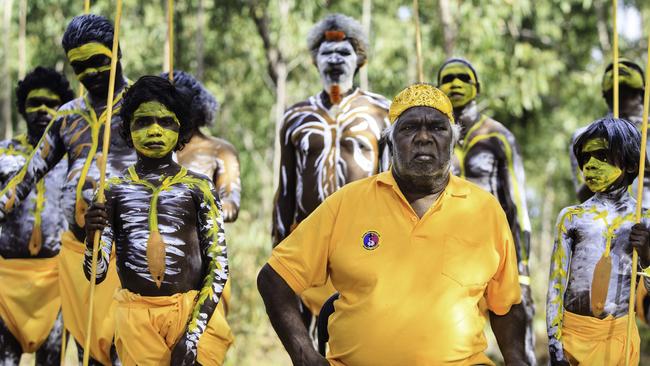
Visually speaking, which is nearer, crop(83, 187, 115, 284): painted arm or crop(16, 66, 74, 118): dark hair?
crop(83, 187, 115, 284): painted arm

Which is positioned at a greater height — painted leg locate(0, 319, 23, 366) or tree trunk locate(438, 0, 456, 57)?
tree trunk locate(438, 0, 456, 57)

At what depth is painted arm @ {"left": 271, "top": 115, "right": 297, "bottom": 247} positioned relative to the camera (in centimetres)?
720

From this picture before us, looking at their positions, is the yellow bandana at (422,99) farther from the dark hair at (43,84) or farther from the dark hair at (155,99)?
the dark hair at (43,84)

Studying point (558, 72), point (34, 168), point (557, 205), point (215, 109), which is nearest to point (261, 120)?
point (558, 72)

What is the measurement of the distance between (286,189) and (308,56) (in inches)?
539

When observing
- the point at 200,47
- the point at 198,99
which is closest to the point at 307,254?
the point at 198,99

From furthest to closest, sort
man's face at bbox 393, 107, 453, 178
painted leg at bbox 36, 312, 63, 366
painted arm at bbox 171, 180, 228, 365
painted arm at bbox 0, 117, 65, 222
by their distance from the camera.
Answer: painted leg at bbox 36, 312, 63, 366 → painted arm at bbox 0, 117, 65, 222 → painted arm at bbox 171, 180, 228, 365 → man's face at bbox 393, 107, 453, 178

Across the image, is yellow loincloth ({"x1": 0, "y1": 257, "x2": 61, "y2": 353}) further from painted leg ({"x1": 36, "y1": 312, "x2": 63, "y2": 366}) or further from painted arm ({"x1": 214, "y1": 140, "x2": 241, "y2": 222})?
painted arm ({"x1": 214, "y1": 140, "x2": 241, "y2": 222})

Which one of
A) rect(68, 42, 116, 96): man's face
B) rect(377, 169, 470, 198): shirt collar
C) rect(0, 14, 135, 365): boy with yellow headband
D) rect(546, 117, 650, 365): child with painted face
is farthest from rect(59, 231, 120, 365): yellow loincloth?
rect(546, 117, 650, 365): child with painted face

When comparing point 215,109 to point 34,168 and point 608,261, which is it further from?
point 608,261

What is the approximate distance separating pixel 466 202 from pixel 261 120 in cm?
2018

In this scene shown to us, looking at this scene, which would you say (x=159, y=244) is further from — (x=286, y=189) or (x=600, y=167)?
(x=600, y=167)

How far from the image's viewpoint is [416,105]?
4672mm

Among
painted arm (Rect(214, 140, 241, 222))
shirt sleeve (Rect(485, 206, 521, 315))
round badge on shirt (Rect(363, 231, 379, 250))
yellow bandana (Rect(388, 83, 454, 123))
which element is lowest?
shirt sleeve (Rect(485, 206, 521, 315))
